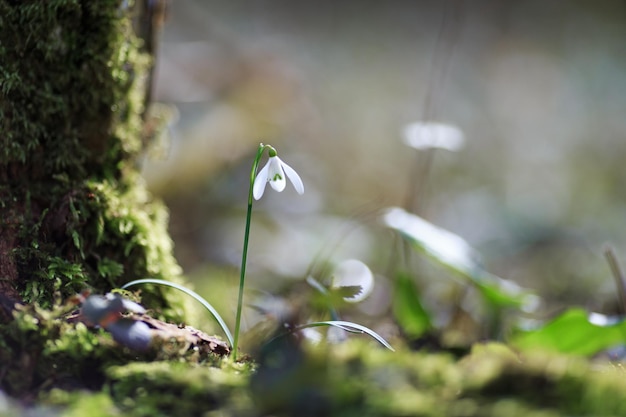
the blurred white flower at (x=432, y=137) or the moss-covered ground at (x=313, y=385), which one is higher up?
the blurred white flower at (x=432, y=137)

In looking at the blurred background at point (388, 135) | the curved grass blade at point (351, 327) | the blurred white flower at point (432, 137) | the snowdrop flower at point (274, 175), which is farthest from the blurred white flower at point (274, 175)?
the blurred white flower at point (432, 137)

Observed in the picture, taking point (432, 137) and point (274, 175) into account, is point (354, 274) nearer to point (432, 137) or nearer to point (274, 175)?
point (432, 137)

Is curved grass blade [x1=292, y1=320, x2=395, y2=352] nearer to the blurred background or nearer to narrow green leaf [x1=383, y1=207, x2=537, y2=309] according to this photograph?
narrow green leaf [x1=383, y1=207, x2=537, y2=309]

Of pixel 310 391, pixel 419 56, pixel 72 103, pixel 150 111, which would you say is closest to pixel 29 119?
pixel 72 103

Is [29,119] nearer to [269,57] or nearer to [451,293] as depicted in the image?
[451,293]

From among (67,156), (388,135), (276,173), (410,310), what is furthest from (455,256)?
(388,135)

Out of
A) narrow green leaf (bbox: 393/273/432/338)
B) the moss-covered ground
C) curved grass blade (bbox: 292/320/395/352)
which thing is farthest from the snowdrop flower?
narrow green leaf (bbox: 393/273/432/338)

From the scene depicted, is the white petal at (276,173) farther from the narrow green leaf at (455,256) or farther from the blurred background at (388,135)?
the narrow green leaf at (455,256)
